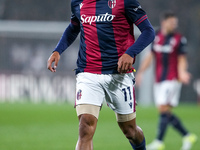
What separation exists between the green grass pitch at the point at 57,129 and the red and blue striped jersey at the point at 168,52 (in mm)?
1166

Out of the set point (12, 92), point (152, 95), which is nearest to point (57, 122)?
point (12, 92)

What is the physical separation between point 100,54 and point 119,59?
0.98 ft

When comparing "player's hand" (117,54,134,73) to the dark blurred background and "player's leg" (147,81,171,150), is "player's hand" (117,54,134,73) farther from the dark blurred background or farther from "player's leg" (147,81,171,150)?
the dark blurred background

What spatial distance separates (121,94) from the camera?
524cm

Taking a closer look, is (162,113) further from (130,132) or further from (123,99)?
(123,99)

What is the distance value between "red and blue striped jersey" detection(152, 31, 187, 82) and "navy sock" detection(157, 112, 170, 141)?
766 mm

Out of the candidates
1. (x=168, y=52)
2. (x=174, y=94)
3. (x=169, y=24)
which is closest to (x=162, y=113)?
(x=174, y=94)

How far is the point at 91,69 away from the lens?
520cm

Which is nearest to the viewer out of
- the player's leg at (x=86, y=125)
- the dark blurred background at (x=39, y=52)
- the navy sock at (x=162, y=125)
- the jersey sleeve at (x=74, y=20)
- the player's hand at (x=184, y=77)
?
the player's leg at (x=86, y=125)

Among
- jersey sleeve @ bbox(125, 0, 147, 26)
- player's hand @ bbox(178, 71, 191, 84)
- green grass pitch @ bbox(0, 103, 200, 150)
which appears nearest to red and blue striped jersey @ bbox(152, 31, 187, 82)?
player's hand @ bbox(178, 71, 191, 84)

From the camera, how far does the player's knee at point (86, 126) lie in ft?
15.9

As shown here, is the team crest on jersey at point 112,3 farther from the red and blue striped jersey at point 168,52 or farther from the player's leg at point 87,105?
the red and blue striped jersey at point 168,52

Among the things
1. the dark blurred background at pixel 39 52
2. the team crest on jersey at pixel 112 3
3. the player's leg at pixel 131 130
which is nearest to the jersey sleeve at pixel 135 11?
the team crest on jersey at pixel 112 3

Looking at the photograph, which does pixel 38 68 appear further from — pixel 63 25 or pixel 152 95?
pixel 152 95
